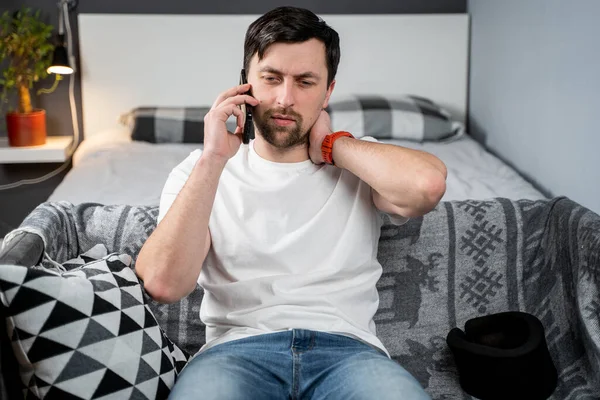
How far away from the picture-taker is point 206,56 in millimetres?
3826

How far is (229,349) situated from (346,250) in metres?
0.33

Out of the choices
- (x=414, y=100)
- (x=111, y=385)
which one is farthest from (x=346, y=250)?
(x=414, y=100)

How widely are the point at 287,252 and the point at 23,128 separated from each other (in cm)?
237

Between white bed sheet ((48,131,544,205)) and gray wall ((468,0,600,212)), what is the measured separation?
113 millimetres

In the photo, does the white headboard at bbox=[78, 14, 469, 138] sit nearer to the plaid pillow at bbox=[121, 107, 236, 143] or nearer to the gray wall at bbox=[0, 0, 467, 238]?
the gray wall at bbox=[0, 0, 467, 238]

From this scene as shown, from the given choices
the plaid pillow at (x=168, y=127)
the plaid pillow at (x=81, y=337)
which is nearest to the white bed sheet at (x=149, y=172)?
the plaid pillow at (x=168, y=127)

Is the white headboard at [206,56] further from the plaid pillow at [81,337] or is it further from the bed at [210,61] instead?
the plaid pillow at [81,337]

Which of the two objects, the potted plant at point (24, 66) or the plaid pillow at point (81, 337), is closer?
the plaid pillow at point (81, 337)

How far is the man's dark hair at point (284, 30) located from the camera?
168cm

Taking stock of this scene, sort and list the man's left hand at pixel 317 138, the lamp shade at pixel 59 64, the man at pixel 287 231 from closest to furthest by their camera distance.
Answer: the man at pixel 287 231, the man's left hand at pixel 317 138, the lamp shade at pixel 59 64

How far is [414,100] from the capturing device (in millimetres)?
3676

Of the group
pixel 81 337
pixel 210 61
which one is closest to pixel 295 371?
pixel 81 337

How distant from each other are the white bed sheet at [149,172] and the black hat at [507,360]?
0.91 metres

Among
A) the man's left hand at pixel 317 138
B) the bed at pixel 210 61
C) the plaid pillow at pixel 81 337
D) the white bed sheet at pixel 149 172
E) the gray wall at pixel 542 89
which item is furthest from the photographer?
the bed at pixel 210 61
